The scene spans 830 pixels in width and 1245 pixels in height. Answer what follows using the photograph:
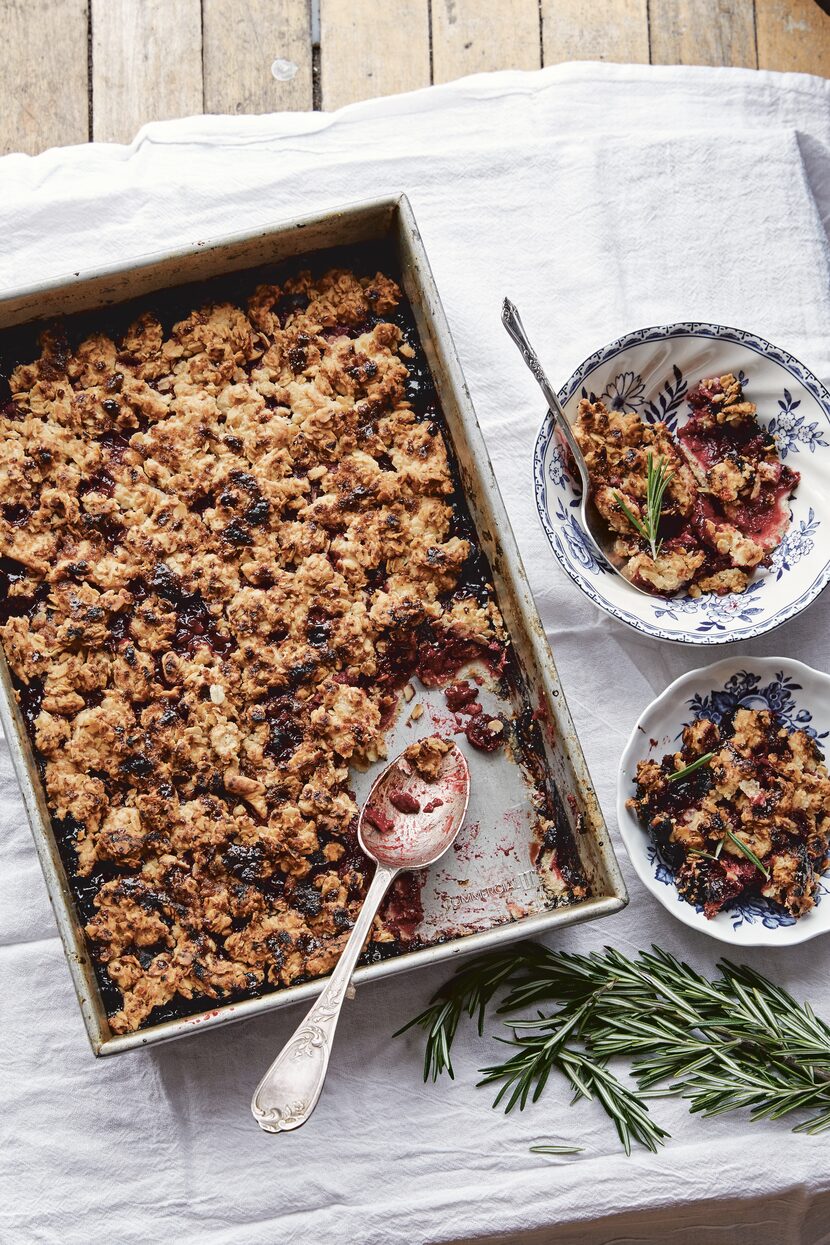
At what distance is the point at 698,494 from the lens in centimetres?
215

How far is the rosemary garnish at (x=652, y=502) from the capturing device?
2.09 m

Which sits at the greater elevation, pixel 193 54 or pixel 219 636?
pixel 193 54

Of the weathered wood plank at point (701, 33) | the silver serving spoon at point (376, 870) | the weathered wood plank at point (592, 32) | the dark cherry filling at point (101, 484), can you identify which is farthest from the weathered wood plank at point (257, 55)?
the silver serving spoon at point (376, 870)

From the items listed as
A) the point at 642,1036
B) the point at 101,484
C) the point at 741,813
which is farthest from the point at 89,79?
the point at 642,1036

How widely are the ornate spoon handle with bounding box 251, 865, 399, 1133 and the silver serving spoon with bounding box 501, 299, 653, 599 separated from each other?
899mm

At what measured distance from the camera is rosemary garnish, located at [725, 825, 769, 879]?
6.59ft

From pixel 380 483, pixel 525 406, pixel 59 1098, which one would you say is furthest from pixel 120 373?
pixel 59 1098

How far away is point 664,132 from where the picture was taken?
2.37 m

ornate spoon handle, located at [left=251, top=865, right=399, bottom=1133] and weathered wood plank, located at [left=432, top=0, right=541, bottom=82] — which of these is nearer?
ornate spoon handle, located at [left=251, top=865, right=399, bottom=1133]

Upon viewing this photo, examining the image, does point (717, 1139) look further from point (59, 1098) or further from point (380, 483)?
point (380, 483)

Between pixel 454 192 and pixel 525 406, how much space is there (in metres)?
0.49

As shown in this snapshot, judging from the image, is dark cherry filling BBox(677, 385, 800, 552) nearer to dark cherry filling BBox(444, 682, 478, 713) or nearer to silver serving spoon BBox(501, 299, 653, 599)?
silver serving spoon BBox(501, 299, 653, 599)

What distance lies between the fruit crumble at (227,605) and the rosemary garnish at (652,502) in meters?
0.30

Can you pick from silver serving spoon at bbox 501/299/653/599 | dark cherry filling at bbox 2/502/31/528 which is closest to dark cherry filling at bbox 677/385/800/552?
silver serving spoon at bbox 501/299/653/599
